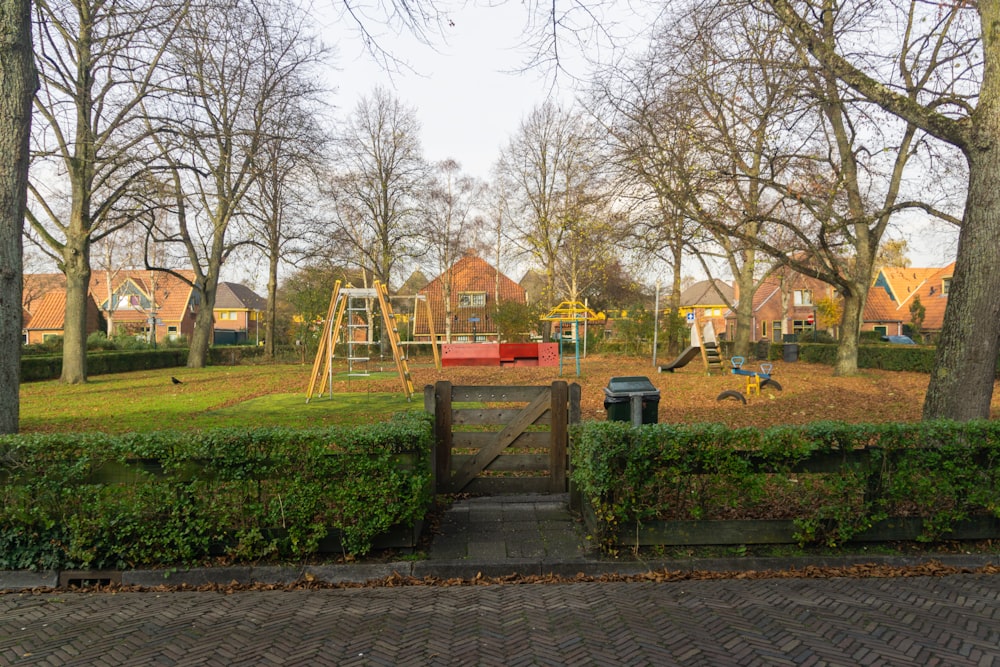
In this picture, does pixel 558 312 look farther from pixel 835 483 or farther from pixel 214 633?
pixel 214 633

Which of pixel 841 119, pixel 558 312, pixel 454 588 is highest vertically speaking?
pixel 841 119

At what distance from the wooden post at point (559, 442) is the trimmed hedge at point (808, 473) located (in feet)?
4.59

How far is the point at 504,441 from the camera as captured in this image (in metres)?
6.66

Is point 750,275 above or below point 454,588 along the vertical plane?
above

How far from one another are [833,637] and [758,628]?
0.43 metres

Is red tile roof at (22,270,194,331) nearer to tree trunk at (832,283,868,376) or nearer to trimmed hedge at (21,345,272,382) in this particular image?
trimmed hedge at (21,345,272,382)

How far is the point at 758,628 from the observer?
3.91m

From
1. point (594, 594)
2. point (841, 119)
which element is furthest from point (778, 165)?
point (594, 594)

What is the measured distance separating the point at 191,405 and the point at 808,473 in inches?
532

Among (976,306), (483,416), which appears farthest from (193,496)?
(976,306)

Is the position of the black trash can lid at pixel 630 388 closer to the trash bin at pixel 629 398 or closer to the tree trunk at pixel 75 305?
the trash bin at pixel 629 398

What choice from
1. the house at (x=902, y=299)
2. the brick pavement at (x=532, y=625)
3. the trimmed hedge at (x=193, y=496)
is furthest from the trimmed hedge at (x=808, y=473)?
the house at (x=902, y=299)

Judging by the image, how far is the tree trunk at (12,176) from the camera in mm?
6105

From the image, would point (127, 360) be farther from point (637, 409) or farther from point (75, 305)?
point (637, 409)
